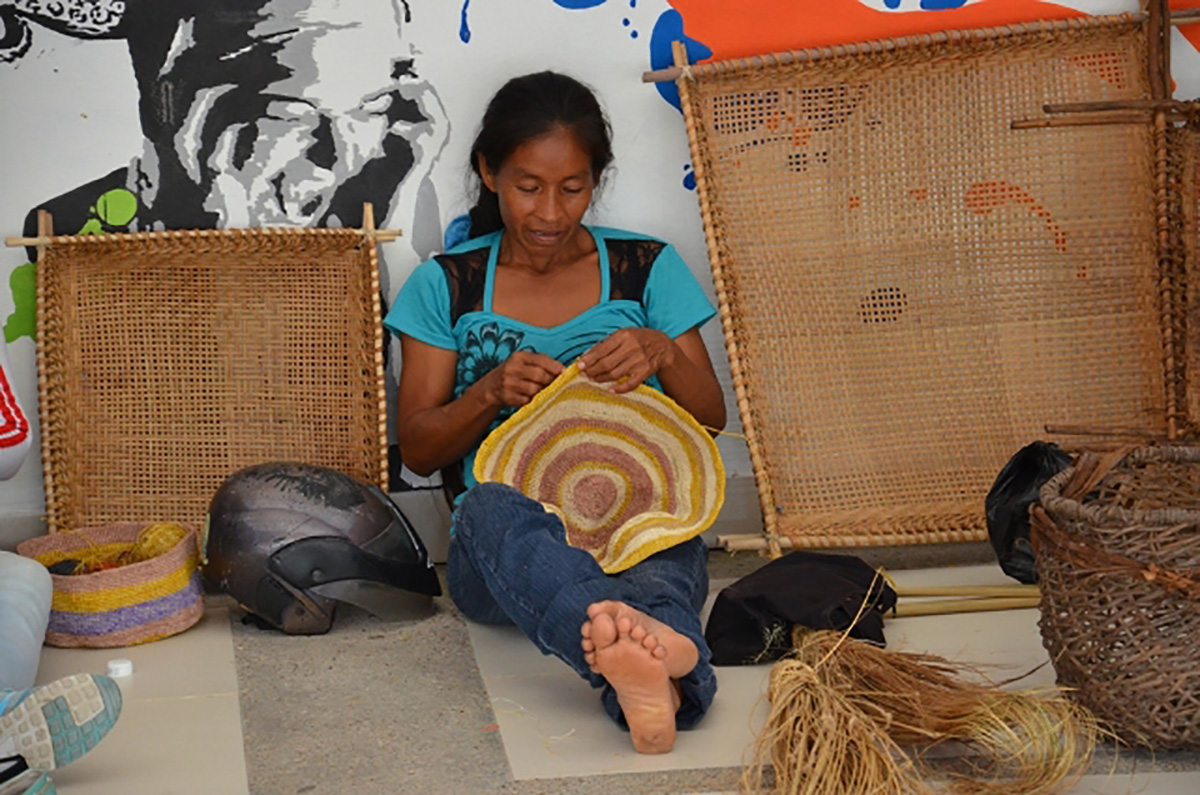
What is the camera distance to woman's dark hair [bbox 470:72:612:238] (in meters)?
2.55

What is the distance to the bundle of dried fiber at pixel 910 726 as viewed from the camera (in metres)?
1.66

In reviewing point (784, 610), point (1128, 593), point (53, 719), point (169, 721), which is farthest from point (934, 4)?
point (53, 719)

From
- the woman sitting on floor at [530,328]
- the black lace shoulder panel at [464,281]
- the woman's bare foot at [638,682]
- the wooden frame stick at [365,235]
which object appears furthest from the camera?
the wooden frame stick at [365,235]

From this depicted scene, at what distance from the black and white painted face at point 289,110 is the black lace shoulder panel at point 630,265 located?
0.54 metres

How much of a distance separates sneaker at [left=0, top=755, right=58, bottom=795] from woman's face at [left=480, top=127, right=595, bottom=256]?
1.35 metres

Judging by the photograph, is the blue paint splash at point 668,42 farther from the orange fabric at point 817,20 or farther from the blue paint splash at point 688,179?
the blue paint splash at point 688,179

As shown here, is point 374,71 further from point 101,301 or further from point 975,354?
point 975,354

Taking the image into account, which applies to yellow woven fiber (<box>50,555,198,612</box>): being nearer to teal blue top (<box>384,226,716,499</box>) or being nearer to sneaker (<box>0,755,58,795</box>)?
teal blue top (<box>384,226,716,499</box>)

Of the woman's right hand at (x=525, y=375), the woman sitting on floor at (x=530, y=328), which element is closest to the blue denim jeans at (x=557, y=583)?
the woman sitting on floor at (x=530, y=328)

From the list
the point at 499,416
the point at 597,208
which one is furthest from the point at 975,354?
the point at 499,416

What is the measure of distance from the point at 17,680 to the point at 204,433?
0.96 m

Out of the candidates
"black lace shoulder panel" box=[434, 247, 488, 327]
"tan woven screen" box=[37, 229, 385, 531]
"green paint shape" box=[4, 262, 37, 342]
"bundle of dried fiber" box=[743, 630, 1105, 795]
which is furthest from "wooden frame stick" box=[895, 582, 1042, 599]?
"green paint shape" box=[4, 262, 37, 342]

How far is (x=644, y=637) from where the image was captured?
1.79 m

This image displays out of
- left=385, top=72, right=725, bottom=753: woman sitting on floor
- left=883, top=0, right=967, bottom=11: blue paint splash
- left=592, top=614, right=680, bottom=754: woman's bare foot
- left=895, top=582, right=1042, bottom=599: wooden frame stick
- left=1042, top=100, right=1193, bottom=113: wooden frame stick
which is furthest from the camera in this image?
left=883, top=0, right=967, bottom=11: blue paint splash
